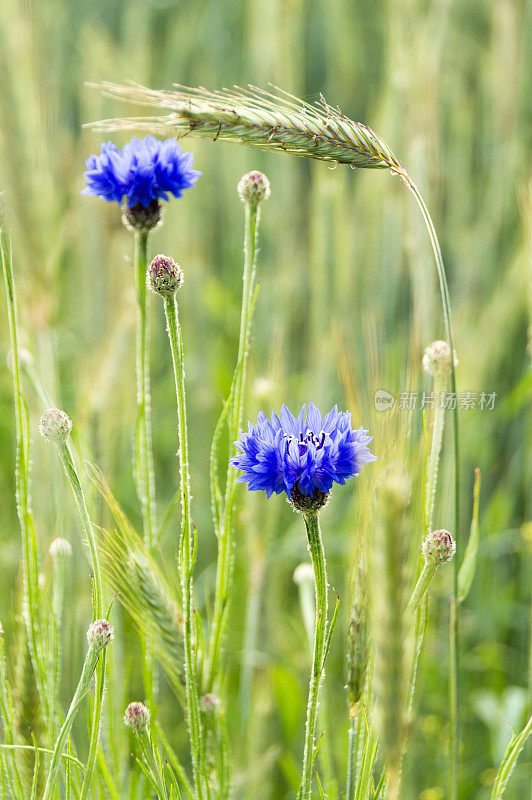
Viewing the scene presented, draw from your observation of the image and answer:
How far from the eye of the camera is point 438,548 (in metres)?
0.50

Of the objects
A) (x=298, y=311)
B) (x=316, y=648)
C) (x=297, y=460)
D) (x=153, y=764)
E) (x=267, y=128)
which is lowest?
(x=153, y=764)

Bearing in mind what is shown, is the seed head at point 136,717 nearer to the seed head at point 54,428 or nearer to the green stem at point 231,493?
the green stem at point 231,493

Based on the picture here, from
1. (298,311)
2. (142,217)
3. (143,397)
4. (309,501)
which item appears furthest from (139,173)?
(298,311)

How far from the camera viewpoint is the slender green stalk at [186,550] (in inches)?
19.9

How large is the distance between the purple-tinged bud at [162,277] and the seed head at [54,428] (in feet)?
0.36

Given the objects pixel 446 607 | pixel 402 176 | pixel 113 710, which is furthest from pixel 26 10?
pixel 446 607

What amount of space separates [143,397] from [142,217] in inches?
5.3

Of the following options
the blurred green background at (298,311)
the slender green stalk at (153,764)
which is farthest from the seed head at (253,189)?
the slender green stalk at (153,764)

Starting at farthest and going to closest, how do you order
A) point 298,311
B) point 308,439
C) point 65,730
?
point 298,311
point 308,439
point 65,730

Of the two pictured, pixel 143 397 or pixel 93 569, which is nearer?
pixel 93 569

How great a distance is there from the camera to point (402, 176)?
54cm

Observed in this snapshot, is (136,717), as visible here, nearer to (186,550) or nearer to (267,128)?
(186,550)

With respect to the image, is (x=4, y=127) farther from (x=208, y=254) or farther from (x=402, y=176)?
(x=208, y=254)

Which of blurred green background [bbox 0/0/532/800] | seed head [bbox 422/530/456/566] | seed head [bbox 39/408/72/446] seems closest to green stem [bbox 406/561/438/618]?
seed head [bbox 422/530/456/566]
